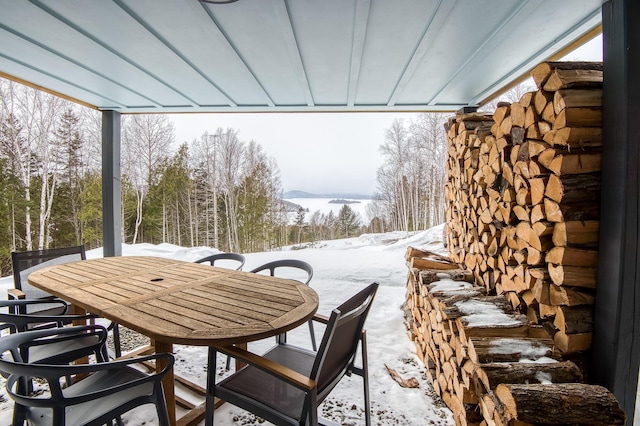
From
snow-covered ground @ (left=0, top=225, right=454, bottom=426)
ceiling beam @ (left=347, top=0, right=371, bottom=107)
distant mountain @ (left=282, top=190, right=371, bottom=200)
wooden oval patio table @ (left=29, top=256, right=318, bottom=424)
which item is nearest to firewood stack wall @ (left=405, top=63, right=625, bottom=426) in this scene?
snow-covered ground @ (left=0, top=225, right=454, bottom=426)

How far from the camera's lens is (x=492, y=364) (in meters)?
1.36

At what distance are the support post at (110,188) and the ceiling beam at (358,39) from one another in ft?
10.4

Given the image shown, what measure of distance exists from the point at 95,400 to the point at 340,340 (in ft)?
3.29

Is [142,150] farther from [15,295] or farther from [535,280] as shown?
[535,280]

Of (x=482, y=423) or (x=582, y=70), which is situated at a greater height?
(x=582, y=70)

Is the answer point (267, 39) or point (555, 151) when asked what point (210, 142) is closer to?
point (267, 39)

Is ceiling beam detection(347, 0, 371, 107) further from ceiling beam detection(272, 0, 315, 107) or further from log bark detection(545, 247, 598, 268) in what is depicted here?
log bark detection(545, 247, 598, 268)

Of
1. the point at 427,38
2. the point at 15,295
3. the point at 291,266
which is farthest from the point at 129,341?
the point at 427,38

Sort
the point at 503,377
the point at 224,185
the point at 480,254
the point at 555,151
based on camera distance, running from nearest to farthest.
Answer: the point at 503,377, the point at 555,151, the point at 480,254, the point at 224,185

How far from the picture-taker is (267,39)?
7.42 feet

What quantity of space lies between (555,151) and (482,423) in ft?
4.73

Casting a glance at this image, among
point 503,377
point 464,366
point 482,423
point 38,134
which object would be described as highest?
point 38,134

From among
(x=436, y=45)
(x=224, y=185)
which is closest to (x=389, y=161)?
(x=224, y=185)

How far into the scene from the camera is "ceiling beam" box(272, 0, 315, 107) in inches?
74.3
